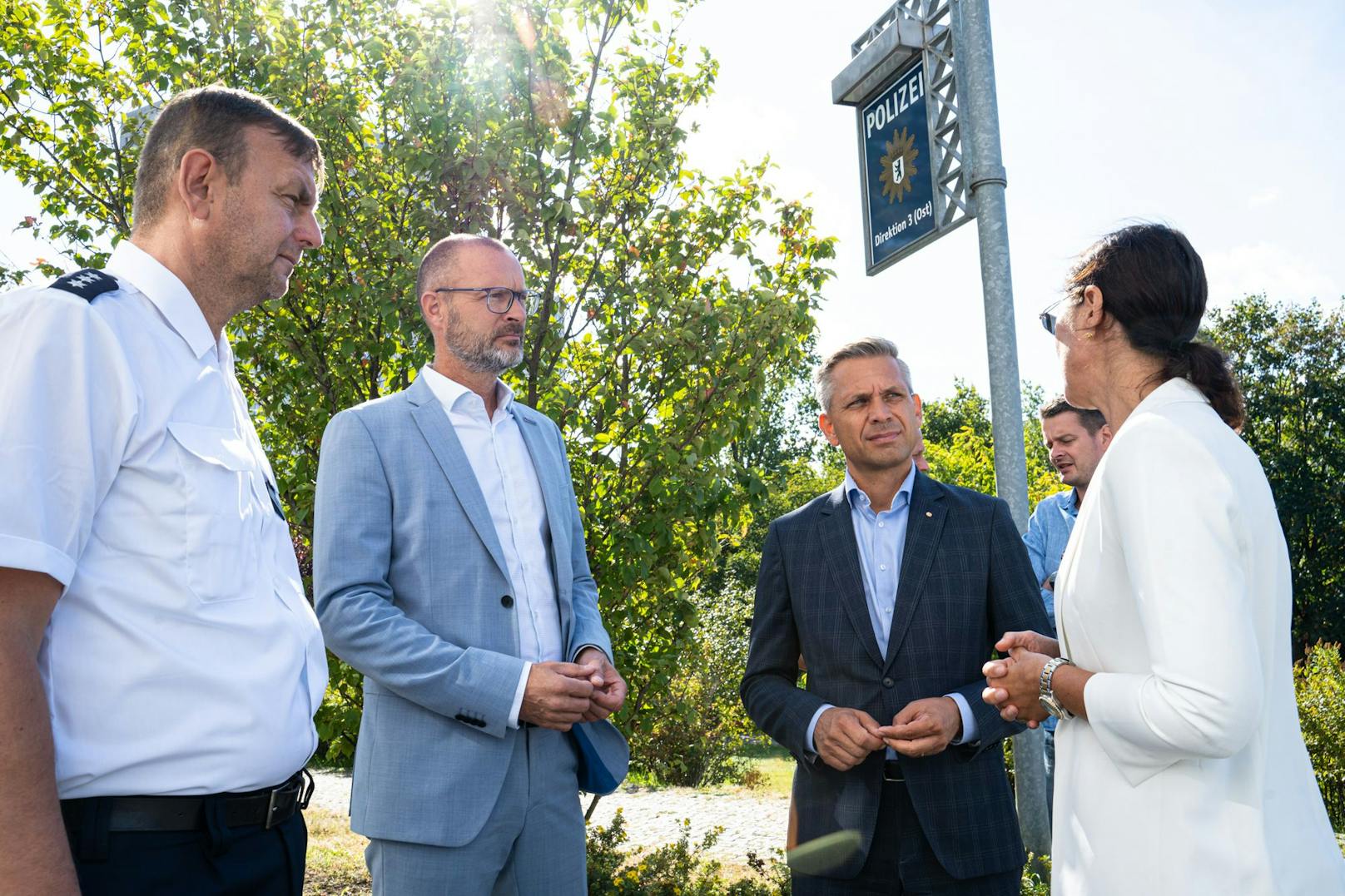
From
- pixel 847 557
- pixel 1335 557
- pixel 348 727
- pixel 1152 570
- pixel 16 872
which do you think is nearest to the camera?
pixel 16 872

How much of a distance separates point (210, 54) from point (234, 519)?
4141mm

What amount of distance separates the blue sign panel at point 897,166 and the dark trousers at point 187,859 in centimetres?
494

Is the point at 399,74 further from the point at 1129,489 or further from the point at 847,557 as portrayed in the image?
the point at 1129,489

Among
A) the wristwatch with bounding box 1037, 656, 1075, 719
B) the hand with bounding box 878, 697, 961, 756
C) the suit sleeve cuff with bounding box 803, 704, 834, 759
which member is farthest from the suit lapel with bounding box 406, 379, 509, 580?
the wristwatch with bounding box 1037, 656, 1075, 719

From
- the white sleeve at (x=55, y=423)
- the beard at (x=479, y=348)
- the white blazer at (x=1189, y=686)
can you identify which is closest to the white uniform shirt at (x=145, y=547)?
the white sleeve at (x=55, y=423)

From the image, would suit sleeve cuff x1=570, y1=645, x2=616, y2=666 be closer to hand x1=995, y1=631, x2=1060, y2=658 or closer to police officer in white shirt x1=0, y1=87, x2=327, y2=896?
police officer in white shirt x1=0, y1=87, x2=327, y2=896

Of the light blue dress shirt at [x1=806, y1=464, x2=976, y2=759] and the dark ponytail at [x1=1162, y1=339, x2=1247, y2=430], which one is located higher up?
the dark ponytail at [x1=1162, y1=339, x2=1247, y2=430]

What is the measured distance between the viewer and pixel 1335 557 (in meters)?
35.6

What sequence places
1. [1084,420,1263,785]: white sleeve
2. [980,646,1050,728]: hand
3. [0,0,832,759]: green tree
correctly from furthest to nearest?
1. [0,0,832,759]: green tree
2. [980,646,1050,728]: hand
3. [1084,420,1263,785]: white sleeve

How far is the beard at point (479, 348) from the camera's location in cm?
330

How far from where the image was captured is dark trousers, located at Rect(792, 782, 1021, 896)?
9.39 ft

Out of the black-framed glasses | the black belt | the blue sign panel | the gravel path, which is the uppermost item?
the blue sign panel

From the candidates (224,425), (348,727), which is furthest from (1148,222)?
Answer: (348,727)

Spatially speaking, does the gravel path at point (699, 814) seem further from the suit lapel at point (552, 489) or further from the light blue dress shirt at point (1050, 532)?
the suit lapel at point (552, 489)
